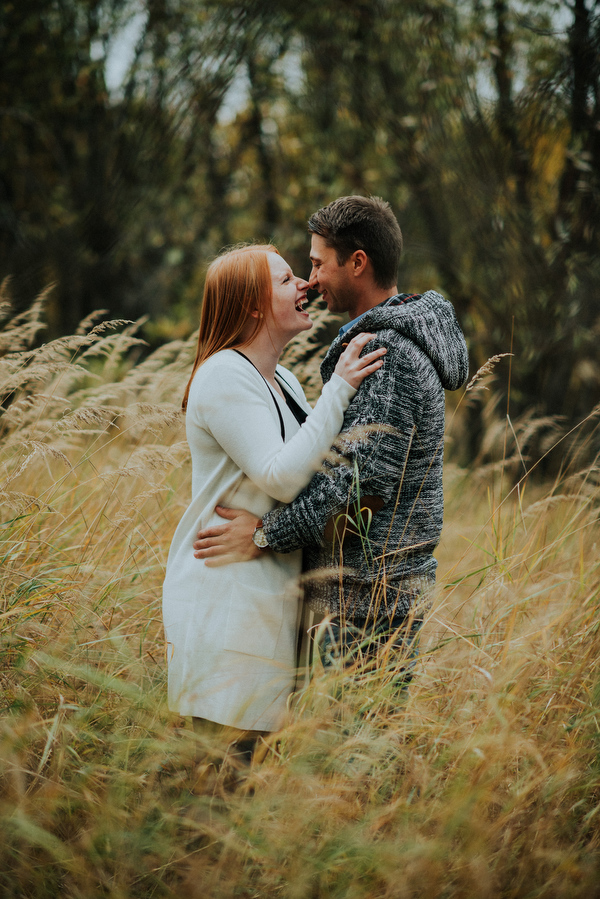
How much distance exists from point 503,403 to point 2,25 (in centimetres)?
492

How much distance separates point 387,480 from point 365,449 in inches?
6.0

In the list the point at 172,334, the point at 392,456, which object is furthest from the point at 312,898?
the point at 172,334

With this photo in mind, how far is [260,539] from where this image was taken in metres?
1.97

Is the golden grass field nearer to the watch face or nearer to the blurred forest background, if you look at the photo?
the watch face

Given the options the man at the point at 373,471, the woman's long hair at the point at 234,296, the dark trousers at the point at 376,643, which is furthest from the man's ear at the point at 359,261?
the dark trousers at the point at 376,643

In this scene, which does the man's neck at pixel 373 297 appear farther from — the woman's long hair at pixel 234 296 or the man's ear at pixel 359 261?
the woman's long hair at pixel 234 296

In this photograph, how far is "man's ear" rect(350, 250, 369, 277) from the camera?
6.89 ft

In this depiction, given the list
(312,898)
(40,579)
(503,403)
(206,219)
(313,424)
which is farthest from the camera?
(206,219)

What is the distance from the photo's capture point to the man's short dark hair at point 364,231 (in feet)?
6.84

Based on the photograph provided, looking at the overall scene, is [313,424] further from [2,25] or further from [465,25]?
[2,25]

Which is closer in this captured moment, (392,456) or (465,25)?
(392,456)

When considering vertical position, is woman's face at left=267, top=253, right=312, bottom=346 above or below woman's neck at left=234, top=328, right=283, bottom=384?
above

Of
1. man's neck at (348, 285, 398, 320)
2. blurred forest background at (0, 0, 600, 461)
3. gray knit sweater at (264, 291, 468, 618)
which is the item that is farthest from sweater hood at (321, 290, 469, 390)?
blurred forest background at (0, 0, 600, 461)

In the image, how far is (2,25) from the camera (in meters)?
5.29
